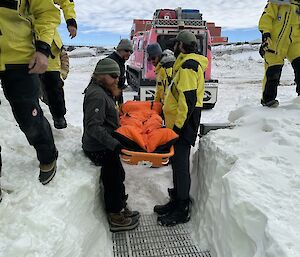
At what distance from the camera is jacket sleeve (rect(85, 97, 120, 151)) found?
2967mm

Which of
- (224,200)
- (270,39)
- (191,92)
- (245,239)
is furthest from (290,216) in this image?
(270,39)

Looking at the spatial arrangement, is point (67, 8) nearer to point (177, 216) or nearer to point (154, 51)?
point (154, 51)

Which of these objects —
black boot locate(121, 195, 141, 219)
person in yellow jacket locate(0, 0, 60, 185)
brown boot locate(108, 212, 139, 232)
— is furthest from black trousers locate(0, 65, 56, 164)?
black boot locate(121, 195, 141, 219)

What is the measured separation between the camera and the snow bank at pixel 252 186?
6.68 feet

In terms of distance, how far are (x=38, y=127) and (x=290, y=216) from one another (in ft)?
5.86

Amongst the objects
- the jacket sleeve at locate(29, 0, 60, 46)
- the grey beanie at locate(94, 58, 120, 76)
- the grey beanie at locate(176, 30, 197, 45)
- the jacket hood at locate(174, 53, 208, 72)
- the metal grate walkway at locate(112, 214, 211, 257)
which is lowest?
the metal grate walkway at locate(112, 214, 211, 257)

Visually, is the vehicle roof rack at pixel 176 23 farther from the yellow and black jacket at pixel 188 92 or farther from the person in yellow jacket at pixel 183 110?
the yellow and black jacket at pixel 188 92

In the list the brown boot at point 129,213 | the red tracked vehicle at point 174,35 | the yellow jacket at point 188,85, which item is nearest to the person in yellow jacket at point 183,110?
the yellow jacket at point 188,85

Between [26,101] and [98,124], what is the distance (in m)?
0.88

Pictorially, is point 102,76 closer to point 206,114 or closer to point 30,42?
point 30,42

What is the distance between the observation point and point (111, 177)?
3.31 meters

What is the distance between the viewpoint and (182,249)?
3064 millimetres

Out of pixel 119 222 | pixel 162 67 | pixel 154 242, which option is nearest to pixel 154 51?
pixel 162 67

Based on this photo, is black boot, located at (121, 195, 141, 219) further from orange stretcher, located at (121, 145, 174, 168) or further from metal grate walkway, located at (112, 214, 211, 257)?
orange stretcher, located at (121, 145, 174, 168)
